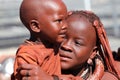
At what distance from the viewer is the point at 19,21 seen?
28.9ft

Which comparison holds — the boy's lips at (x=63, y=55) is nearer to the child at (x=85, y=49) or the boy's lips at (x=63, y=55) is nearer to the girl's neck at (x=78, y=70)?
the child at (x=85, y=49)

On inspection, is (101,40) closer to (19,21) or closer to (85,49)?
(85,49)

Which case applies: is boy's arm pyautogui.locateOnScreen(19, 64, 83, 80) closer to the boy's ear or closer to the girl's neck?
the boy's ear

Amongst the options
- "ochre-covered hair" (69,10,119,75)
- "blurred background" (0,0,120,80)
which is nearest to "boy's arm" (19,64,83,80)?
"ochre-covered hair" (69,10,119,75)

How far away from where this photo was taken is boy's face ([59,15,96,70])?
2.68 metres

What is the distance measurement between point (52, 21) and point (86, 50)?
490 millimetres

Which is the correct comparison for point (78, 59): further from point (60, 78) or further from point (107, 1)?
point (107, 1)

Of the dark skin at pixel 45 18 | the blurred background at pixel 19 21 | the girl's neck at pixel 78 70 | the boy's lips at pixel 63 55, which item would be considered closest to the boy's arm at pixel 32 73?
the dark skin at pixel 45 18

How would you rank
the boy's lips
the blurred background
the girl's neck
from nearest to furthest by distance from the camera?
the boy's lips, the girl's neck, the blurred background

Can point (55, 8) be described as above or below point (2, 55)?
above

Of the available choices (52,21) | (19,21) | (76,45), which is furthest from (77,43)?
(19,21)

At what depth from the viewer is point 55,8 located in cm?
235

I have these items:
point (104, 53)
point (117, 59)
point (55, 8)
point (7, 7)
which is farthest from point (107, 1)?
point (55, 8)

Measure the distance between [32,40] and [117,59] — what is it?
1.29m
